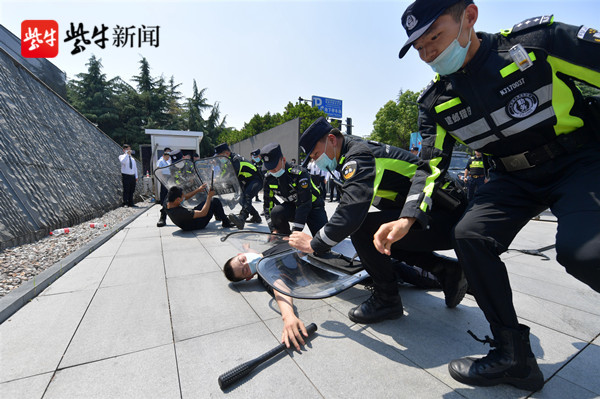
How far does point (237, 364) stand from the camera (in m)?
1.55

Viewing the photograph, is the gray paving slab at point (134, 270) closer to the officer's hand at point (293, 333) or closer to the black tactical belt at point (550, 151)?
the officer's hand at point (293, 333)

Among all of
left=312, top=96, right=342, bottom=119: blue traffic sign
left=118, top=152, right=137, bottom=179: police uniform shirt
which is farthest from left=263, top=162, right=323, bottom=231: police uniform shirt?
left=312, top=96, right=342, bottom=119: blue traffic sign

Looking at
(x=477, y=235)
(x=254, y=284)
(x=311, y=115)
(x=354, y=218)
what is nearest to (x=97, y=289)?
(x=254, y=284)

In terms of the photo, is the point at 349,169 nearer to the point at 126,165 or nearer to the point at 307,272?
the point at 307,272

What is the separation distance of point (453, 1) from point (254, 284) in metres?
2.64

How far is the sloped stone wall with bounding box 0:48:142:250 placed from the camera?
410 cm

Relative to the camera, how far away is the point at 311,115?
2914cm

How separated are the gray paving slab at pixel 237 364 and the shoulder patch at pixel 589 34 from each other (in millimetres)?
1994

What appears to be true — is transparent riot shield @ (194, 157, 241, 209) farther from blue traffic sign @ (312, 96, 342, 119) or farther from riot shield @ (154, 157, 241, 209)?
blue traffic sign @ (312, 96, 342, 119)

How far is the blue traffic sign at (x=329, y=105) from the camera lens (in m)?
27.6

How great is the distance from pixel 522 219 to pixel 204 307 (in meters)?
2.25

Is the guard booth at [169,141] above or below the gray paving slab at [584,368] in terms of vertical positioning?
above

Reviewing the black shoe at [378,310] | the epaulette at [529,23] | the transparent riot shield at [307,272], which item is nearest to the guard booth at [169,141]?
the transparent riot shield at [307,272]

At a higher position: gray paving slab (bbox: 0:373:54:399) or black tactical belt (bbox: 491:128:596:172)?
black tactical belt (bbox: 491:128:596:172)
